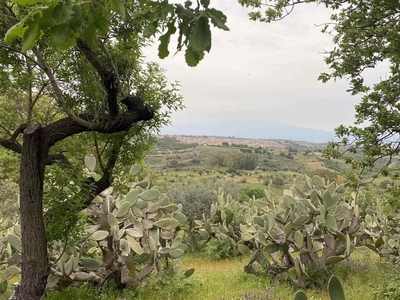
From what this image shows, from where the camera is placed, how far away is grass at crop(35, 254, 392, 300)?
5086mm

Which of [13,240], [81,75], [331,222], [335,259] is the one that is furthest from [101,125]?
[335,259]

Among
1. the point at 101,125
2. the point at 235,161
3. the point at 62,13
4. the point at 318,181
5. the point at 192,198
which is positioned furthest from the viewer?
the point at 235,161

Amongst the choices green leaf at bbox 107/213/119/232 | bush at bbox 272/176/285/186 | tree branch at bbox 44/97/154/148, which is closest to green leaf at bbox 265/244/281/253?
green leaf at bbox 107/213/119/232

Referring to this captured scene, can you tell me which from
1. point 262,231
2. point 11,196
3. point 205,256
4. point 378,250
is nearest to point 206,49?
point 262,231

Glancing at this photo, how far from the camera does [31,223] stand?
374 centimetres

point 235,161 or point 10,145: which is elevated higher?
point 10,145

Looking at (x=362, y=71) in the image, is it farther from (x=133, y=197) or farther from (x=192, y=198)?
(x=192, y=198)

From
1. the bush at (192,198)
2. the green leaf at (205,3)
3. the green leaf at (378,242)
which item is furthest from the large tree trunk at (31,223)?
the bush at (192,198)

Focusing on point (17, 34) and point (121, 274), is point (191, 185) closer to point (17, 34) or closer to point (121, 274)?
point (121, 274)

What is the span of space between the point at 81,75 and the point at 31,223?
196 cm

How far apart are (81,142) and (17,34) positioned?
4.42 metres

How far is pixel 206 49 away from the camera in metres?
1.27

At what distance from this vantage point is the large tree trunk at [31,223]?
12.2 ft

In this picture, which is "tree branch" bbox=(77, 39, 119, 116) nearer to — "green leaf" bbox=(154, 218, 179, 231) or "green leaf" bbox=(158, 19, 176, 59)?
"green leaf" bbox=(158, 19, 176, 59)
